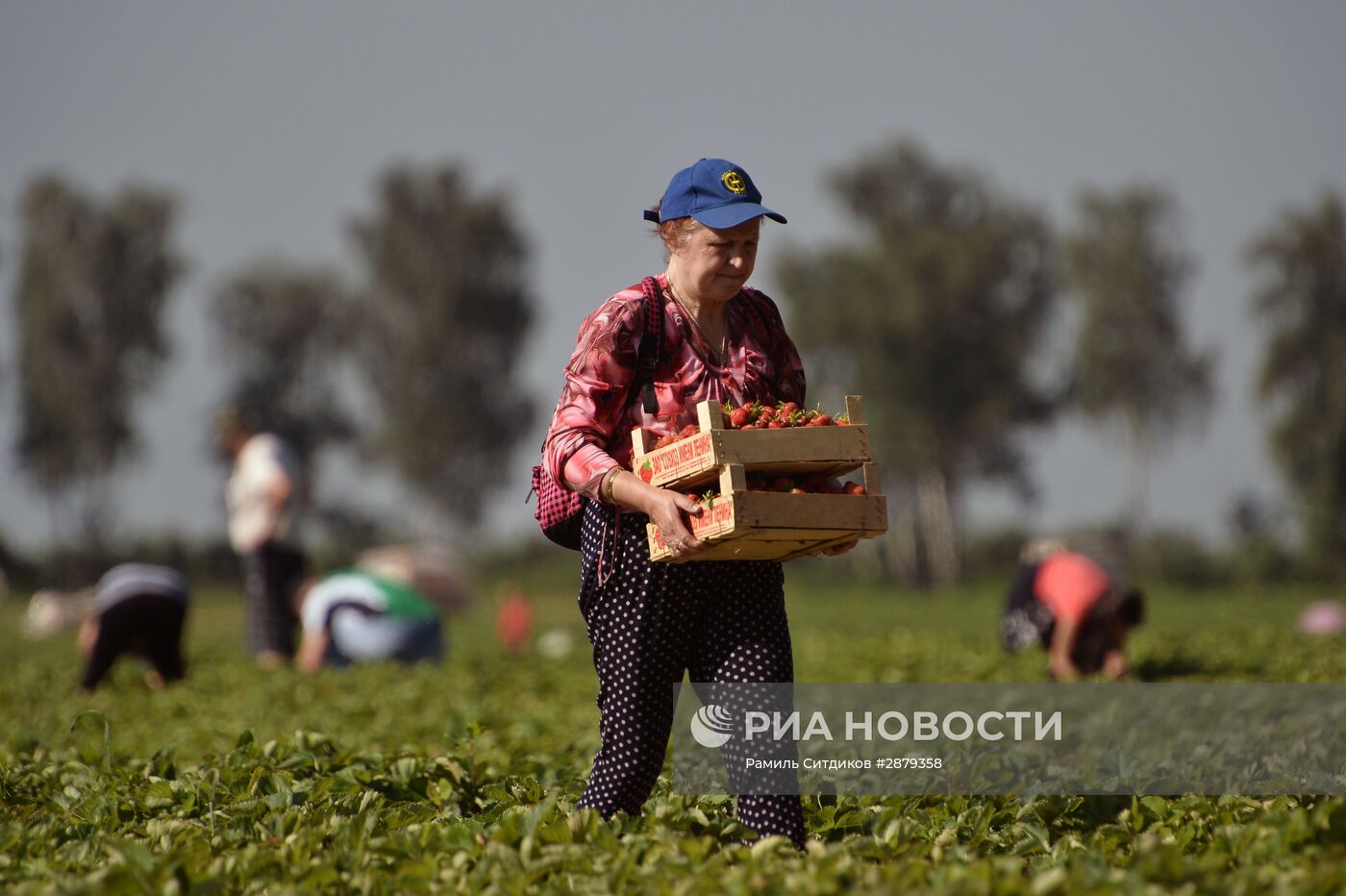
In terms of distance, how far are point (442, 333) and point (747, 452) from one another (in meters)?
46.6

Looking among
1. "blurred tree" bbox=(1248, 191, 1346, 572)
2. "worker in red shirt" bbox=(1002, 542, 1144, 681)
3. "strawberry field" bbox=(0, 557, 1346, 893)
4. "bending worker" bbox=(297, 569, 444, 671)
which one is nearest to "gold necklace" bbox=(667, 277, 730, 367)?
"strawberry field" bbox=(0, 557, 1346, 893)

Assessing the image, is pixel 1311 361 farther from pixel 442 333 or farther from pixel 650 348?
pixel 650 348

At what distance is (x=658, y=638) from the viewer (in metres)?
4.29

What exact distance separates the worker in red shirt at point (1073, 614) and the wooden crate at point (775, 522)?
6.42 m

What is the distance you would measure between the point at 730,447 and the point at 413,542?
47848 mm

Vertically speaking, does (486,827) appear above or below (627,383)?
below

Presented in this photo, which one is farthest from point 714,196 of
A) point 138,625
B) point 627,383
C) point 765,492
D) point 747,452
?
point 138,625

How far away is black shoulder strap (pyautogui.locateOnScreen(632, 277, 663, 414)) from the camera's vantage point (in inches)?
168

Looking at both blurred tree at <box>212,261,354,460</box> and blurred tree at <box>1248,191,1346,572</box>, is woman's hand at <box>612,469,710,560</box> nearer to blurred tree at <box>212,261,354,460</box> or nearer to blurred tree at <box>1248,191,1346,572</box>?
blurred tree at <box>1248,191,1346,572</box>

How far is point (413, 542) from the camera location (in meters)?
50.8

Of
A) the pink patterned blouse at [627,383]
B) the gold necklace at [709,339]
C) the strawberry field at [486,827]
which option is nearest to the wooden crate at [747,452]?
the pink patterned blouse at [627,383]

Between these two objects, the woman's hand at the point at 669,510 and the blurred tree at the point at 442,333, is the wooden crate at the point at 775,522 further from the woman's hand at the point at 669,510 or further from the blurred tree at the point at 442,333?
the blurred tree at the point at 442,333

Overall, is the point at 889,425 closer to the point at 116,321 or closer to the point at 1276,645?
the point at 116,321

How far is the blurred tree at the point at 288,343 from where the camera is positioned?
50594 millimetres
